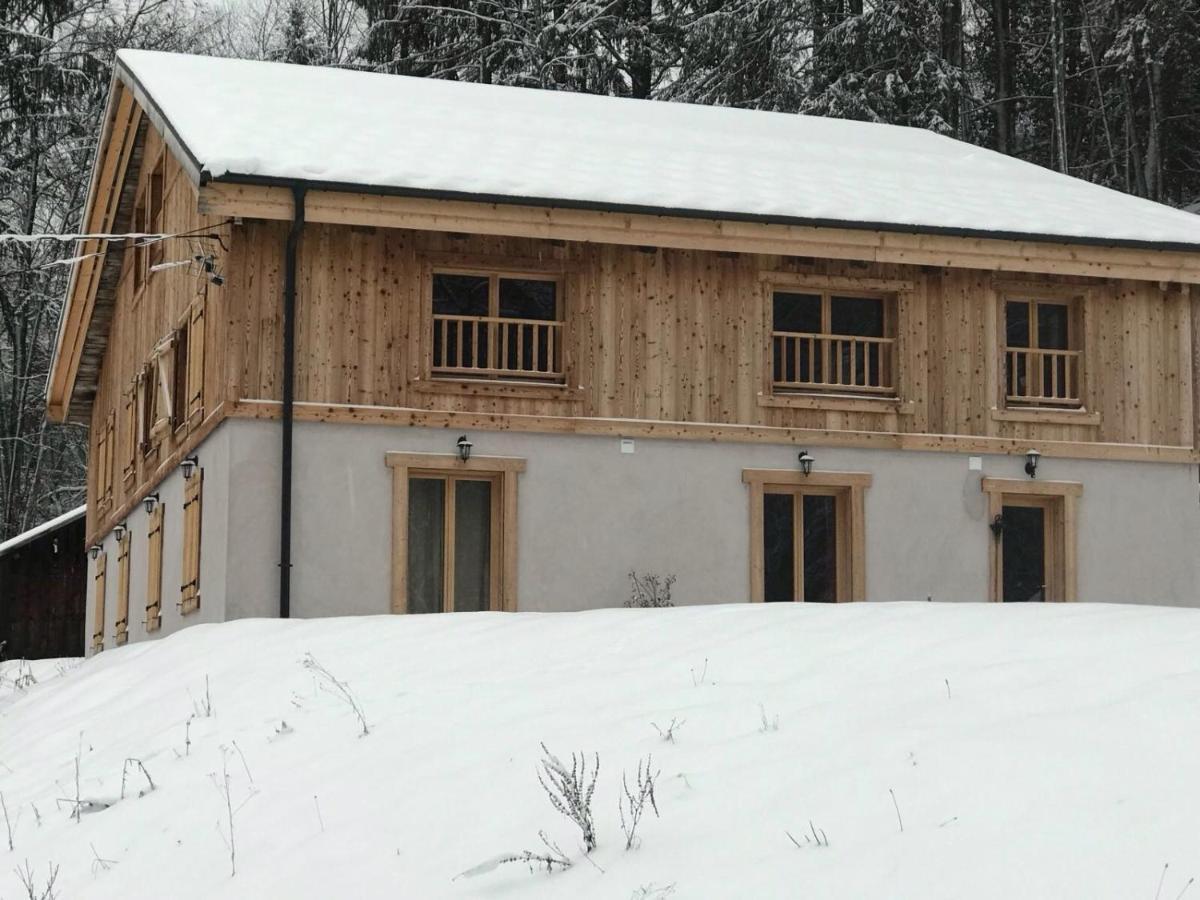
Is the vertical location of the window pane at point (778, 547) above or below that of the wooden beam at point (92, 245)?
below

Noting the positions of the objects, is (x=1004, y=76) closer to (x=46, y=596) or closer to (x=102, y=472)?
(x=102, y=472)

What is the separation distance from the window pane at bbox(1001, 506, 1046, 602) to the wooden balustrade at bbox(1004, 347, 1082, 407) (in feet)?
4.05

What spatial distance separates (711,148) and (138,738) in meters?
13.0

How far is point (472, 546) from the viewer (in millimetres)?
17984

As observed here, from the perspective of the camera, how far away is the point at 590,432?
1814 cm

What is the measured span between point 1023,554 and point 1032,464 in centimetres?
100

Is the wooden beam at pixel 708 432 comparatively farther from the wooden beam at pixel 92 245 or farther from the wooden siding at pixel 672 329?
the wooden beam at pixel 92 245

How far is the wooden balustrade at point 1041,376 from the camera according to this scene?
64.4 ft

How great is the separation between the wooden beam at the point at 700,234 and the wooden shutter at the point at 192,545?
3213 millimetres

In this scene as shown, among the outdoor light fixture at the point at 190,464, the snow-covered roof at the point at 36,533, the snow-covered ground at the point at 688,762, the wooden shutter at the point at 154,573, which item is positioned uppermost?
the outdoor light fixture at the point at 190,464

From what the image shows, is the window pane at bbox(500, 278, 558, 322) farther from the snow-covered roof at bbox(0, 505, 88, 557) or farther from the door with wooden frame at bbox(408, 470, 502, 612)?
the snow-covered roof at bbox(0, 505, 88, 557)

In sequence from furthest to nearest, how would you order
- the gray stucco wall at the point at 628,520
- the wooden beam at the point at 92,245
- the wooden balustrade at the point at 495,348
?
the wooden beam at the point at 92,245
the wooden balustrade at the point at 495,348
the gray stucco wall at the point at 628,520

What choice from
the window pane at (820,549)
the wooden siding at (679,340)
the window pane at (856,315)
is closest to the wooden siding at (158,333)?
the wooden siding at (679,340)

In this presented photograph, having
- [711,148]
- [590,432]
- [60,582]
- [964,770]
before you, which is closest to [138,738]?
[964,770]
